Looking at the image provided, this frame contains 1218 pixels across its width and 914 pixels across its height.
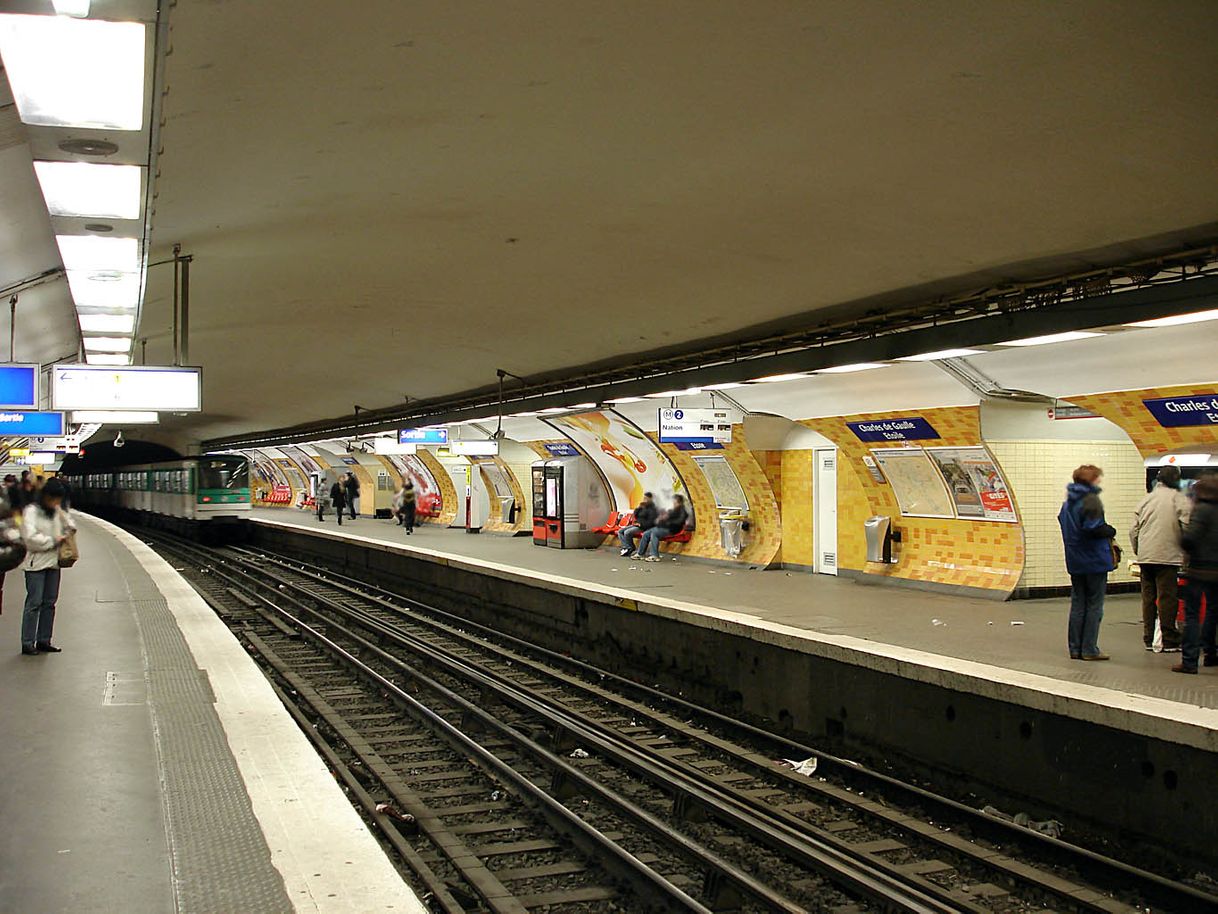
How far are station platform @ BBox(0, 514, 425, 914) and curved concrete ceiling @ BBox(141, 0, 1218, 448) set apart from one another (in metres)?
2.87

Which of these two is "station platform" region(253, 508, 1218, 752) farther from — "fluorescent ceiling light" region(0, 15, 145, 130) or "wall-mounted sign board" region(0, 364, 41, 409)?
"wall-mounted sign board" region(0, 364, 41, 409)

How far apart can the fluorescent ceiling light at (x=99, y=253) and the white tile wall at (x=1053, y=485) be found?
8263 mm

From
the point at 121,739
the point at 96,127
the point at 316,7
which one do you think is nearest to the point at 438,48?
the point at 316,7

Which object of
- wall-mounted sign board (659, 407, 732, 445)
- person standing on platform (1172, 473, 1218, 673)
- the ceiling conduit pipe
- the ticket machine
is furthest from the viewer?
the ticket machine

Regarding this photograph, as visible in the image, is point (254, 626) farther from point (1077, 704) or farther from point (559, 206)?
point (1077, 704)

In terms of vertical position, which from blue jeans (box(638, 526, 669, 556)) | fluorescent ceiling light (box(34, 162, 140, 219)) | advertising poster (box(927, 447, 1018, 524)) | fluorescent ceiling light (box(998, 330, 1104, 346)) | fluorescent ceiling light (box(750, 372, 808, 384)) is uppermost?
fluorescent ceiling light (box(34, 162, 140, 219))

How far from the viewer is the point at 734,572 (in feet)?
46.7

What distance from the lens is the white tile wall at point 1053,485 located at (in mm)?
10688

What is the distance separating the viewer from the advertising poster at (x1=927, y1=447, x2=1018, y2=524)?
10641mm

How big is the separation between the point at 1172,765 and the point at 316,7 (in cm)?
565

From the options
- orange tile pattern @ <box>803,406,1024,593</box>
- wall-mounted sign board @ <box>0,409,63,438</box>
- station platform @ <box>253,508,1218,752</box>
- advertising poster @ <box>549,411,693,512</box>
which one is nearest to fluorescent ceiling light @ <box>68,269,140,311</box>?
station platform @ <box>253,508,1218,752</box>

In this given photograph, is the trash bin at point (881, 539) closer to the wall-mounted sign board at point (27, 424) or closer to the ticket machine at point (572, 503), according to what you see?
the ticket machine at point (572, 503)

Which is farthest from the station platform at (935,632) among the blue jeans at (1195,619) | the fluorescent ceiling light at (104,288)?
the fluorescent ceiling light at (104,288)

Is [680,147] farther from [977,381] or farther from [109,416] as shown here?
[109,416]
